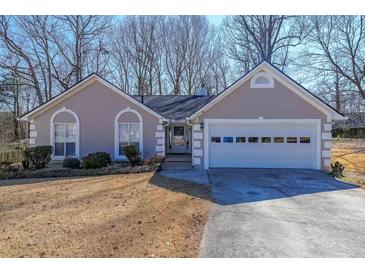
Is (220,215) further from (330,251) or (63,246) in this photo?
(63,246)

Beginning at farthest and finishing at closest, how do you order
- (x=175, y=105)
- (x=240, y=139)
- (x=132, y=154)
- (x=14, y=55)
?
1. (x=14, y=55)
2. (x=175, y=105)
3. (x=132, y=154)
4. (x=240, y=139)

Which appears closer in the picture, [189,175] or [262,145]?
[189,175]

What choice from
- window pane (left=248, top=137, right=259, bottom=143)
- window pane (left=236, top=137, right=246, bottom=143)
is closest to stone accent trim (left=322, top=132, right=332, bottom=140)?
window pane (left=248, top=137, right=259, bottom=143)

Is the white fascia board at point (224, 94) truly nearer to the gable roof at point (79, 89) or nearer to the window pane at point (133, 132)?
the gable roof at point (79, 89)

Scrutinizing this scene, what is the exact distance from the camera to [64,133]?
57.0 feet

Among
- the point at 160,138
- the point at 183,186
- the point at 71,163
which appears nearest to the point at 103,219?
the point at 183,186

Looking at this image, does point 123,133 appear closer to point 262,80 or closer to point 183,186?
point 183,186

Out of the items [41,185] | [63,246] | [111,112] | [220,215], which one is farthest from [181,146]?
[63,246]

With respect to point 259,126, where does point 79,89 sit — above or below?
above

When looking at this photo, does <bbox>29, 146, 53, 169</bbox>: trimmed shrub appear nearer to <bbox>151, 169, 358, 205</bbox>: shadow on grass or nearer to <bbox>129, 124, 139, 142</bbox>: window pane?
<bbox>129, 124, 139, 142</bbox>: window pane

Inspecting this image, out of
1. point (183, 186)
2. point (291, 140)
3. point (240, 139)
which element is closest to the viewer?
point (183, 186)

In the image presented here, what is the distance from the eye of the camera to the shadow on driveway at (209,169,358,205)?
9836 mm

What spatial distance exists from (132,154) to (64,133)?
433 centimetres
